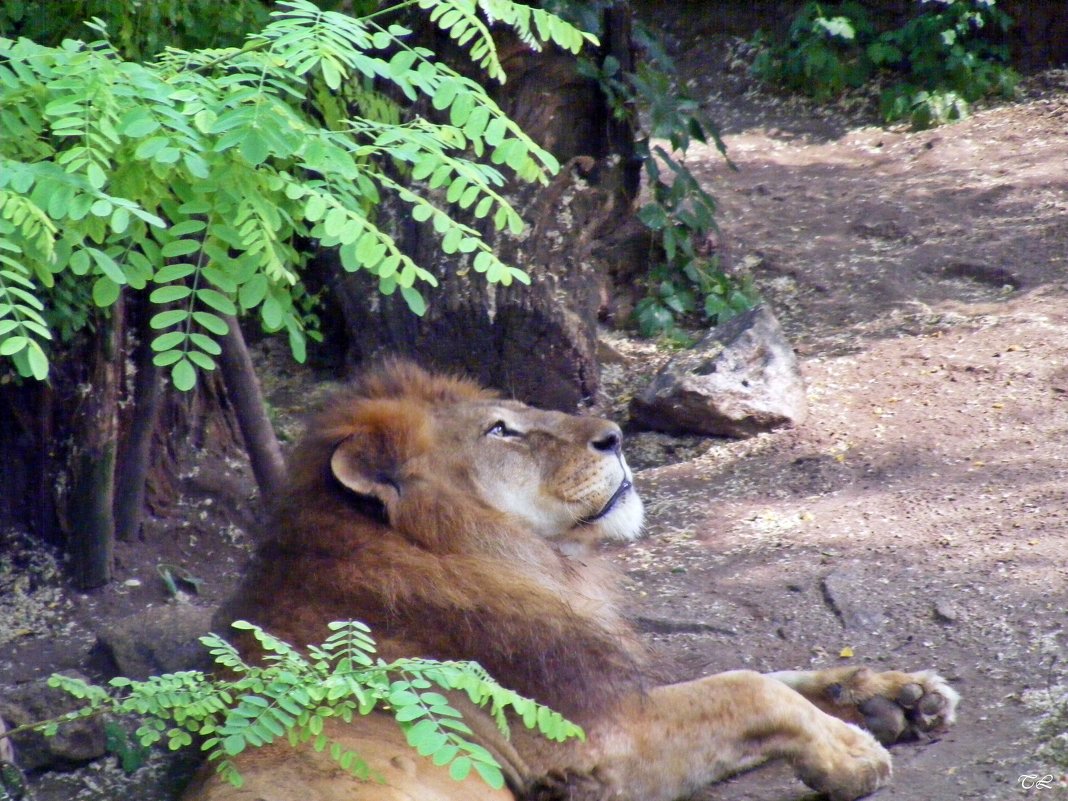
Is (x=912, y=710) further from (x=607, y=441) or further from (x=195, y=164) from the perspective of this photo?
(x=195, y=164)

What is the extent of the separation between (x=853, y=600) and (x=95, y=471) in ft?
10.1

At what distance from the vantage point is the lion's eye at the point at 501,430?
3.92 meters

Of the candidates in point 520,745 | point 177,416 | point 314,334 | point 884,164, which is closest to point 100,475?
point 177,416

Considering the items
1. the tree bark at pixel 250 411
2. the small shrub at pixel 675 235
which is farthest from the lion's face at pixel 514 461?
the small shrub at pixel 675 235

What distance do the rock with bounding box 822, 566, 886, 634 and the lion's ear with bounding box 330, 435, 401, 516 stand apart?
1769 millimetres

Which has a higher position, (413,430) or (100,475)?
(413,430)

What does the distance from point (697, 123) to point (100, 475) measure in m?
4.01

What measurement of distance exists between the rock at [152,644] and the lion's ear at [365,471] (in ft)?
3.66

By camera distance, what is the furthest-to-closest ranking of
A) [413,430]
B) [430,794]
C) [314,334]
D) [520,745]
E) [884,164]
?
1. [884,164]
2. [314,334]
3. [413,430]
4. [520,745]
5. [430,794]

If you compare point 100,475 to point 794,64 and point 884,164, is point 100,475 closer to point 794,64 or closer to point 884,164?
point 884,164

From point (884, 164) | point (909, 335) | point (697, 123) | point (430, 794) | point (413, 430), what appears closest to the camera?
point (430, 794)

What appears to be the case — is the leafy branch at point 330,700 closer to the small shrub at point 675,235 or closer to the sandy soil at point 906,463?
the sandy soil at point 906,463

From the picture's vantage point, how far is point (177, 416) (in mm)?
5723

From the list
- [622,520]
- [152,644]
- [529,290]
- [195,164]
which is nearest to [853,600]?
[622,520]
